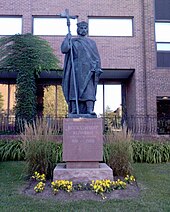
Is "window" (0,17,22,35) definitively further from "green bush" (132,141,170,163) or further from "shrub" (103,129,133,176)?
"shrub" (103,129,133,176)

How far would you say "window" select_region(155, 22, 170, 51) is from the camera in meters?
16.3

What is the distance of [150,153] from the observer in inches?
398

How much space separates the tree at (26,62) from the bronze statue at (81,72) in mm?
7981

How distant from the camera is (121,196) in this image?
5.46 metres

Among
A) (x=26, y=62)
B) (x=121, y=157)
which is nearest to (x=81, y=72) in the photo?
(x=121, y=157)

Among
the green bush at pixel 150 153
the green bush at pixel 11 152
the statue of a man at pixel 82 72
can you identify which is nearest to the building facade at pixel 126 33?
the green bush at pixel 150 153

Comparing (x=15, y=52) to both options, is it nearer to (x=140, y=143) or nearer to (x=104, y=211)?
(x=140, y=143)

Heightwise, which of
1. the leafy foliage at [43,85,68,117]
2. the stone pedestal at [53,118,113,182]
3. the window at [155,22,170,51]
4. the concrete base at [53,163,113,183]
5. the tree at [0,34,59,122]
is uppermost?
the window at [155,22,170,51]

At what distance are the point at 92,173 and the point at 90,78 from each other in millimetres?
2380

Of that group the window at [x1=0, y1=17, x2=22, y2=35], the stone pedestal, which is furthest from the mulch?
the window at [x1=0, y1=17, x2=22, y2=35]

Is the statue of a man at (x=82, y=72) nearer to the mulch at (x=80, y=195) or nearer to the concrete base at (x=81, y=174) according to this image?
the concrete base at (x=81, y=174)

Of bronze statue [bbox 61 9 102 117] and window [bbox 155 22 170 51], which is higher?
window [bbox 155 22 170 51]

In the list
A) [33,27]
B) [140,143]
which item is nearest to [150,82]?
[140,143]

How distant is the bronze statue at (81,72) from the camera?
6922mm
